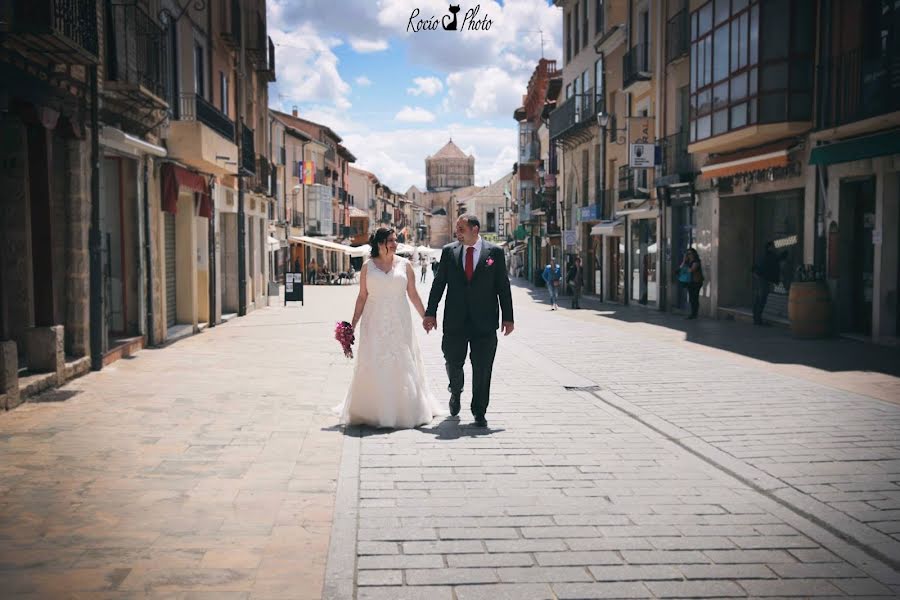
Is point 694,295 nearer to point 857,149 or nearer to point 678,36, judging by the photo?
point 678,36

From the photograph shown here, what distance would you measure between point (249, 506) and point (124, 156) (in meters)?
9.49

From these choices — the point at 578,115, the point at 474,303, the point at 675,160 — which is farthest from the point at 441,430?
the point at 578,115

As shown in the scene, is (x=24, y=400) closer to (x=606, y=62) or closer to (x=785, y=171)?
(x=785, y=171)

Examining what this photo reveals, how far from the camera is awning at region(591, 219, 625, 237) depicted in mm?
30312

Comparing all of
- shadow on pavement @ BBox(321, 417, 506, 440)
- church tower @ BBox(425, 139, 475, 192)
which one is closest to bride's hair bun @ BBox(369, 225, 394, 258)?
shadow on pavement @ BBox(321, 417, 506, 440)

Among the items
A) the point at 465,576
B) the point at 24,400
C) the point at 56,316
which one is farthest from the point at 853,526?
the point at 56,316

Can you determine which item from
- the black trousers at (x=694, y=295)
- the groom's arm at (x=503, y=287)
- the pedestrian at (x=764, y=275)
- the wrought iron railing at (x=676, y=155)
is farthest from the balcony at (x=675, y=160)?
the groom's arm at (x=503, y=287)

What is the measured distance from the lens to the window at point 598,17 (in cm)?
3262

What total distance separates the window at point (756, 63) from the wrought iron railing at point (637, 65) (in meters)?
6.36

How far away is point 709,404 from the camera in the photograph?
28.5ft

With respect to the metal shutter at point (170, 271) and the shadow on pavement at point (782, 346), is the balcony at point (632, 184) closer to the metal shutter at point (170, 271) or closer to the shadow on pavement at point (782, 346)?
the shadow on pavement at point (782, 346)

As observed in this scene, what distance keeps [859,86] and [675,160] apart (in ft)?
30.8

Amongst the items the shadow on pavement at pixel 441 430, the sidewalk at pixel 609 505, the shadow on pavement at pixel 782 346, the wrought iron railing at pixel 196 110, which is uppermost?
the wrought iron railing at pixel 196 110

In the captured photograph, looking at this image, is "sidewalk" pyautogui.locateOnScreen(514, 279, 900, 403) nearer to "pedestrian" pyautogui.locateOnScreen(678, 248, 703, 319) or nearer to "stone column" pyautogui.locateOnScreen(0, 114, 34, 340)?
"pedestrian" pyautogui.locateOnScreen(678, 248, 703, 319)
